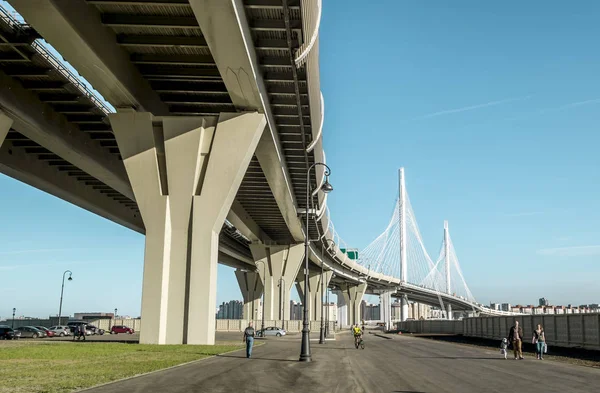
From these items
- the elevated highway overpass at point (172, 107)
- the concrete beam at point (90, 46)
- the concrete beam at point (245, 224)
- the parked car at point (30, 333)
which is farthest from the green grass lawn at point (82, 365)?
the parked car at point (30, 333)

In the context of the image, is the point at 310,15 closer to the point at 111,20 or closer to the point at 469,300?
the point at 111,20

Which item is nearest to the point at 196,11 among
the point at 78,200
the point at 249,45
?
the point at 249,45

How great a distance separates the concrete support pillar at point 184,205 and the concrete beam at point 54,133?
16.4ft

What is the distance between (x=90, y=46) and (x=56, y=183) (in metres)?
24.0

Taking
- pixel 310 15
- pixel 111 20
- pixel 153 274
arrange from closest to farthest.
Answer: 1. pixel 310 15
2. pixel 111 20
3. pixel 153 274

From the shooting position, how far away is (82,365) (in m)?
18.5

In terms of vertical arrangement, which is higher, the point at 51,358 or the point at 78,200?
the point at 78,200

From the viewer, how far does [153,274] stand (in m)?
28.4

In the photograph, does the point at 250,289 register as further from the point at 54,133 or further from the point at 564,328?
the point at 564,328

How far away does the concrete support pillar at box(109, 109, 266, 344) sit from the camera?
28359 mm

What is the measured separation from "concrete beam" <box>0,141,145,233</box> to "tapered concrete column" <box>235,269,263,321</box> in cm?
6158

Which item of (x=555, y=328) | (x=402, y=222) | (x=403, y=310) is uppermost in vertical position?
(x=402, y=222)

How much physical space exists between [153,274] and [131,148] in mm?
6280

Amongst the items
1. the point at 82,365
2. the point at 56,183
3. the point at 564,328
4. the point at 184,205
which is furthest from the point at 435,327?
the point at 82,365
